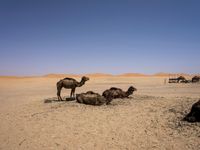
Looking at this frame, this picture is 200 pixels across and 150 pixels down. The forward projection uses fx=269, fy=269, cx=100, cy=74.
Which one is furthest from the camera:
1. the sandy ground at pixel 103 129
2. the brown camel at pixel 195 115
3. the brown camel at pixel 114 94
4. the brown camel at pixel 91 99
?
the brown camel at pixel 114 94

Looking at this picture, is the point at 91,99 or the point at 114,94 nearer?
the point at 91,99

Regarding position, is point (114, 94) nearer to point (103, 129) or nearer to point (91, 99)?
point (91, 99)

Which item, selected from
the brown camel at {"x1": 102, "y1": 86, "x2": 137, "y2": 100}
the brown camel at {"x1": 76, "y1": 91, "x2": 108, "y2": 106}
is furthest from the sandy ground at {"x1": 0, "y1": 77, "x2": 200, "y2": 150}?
the brown camel at {"x1": 102, "y1": 86, "x2": 137, "y2": 100}

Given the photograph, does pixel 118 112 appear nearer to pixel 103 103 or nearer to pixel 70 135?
pixel 103 103

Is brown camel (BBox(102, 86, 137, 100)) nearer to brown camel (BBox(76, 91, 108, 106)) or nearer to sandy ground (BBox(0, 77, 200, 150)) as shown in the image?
brown camel (BBox(76, 91, 108, 106))

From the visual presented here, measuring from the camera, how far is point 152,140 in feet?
30.2

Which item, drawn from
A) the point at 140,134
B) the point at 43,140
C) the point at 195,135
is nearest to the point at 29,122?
the point at 43,140

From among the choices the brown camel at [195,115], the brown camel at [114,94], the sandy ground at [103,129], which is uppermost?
the brown camel at [114,94]

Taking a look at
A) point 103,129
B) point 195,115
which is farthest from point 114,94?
point 195,115

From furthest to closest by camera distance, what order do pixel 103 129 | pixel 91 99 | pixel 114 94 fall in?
pixel 114 94 → pixel 91 99 → pixel 103 129

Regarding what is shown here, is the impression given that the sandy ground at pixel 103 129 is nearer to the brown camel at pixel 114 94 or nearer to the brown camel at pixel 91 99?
the brown camel at pixel 91 99

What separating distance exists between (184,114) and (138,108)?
9.42 ft

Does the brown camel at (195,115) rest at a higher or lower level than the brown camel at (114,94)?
lower

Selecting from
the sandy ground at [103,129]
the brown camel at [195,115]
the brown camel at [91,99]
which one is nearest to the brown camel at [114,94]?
the brown camel at [91,99]
